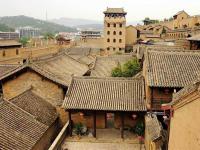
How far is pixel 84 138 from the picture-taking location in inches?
827

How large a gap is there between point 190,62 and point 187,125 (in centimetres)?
1095

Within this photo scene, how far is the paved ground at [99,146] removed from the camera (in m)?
19.5

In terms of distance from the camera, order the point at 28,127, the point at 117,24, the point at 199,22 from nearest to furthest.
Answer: the point at 28,127 < the point at 199,22 < the point at 117,24

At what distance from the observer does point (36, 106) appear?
2084 centimetres

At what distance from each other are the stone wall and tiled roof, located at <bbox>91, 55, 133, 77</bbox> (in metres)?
25.3

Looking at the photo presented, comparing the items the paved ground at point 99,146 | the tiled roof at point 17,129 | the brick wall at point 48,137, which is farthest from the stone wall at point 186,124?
the brick wall at point 48,137

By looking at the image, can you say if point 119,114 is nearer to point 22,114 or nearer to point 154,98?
point 154,98

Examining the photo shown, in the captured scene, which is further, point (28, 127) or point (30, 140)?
point (28, 127)

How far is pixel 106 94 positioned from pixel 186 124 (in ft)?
36.9

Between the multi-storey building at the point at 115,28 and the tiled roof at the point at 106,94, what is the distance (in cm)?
5675

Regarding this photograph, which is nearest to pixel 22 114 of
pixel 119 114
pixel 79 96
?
pixel 79 96

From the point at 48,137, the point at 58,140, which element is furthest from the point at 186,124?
the point at 48,137

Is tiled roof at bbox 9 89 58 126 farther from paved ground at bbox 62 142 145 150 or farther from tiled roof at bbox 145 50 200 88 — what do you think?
tiled roof at bbox 145 50 200 88

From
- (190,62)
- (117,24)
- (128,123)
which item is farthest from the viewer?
(117,24)
